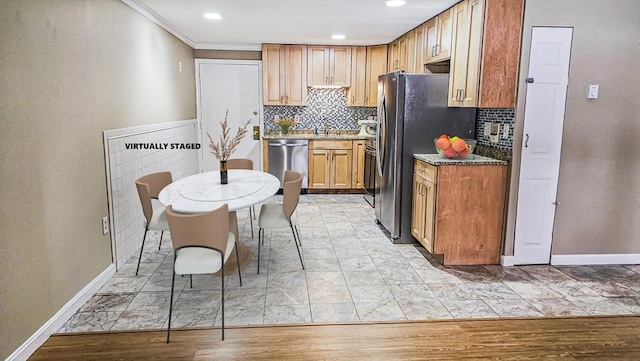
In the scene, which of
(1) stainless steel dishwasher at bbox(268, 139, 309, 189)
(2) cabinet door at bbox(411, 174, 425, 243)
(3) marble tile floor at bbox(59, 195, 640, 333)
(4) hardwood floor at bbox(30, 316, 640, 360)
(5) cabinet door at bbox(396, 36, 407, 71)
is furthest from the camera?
(1) stainless steel dishwasher at bbox(268, 139, 309, 189)

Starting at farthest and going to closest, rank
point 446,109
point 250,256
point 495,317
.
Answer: point 446,109 → point 250,256 → point 495,317

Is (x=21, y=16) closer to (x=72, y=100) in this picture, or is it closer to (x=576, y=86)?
(x=72, y=100)

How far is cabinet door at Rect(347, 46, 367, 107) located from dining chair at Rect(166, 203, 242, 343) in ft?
14.2

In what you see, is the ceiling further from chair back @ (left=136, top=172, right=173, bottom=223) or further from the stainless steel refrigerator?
chair back @ (left=136, top=172, right=173, bottom=223)

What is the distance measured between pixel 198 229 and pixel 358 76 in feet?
15.2

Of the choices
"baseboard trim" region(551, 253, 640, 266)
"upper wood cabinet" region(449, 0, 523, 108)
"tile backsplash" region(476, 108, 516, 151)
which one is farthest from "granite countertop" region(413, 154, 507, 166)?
"baseboard trim" region(551, 253, 640, 266)

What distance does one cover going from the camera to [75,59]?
272 cm

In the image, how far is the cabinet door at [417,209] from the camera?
3785 millimetres

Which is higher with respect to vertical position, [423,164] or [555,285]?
[423,164]

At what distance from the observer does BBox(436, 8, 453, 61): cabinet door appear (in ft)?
12.6

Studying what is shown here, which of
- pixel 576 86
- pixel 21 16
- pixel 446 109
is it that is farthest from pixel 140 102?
pixel 576 86

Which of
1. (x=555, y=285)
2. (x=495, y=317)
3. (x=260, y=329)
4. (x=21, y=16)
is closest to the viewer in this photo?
(x=21, y=16)

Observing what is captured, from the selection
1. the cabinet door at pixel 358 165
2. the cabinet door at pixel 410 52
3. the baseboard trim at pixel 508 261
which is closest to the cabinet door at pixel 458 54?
the cabinet door at pixel 410 52

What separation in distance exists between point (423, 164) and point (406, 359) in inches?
75.8
